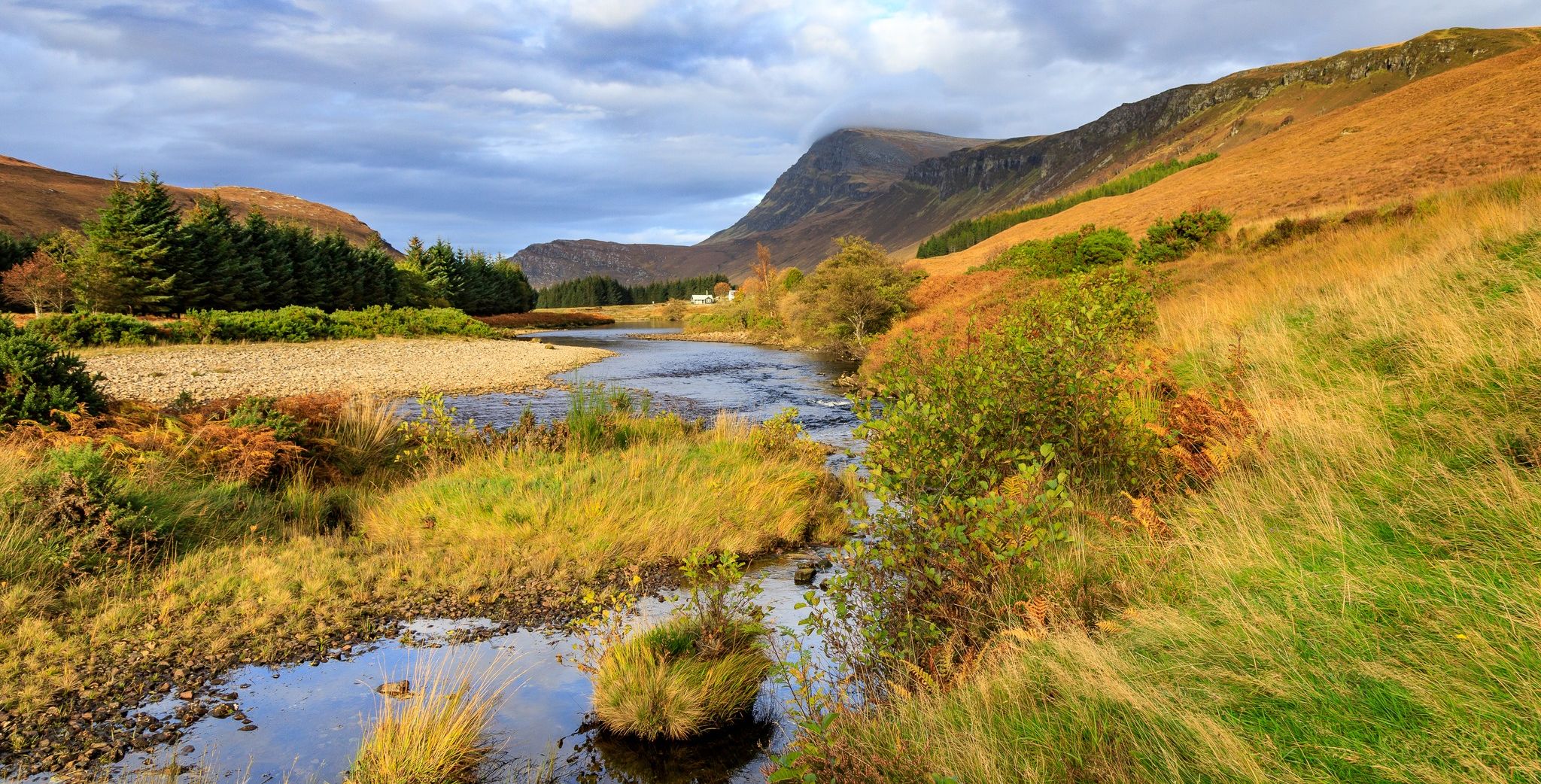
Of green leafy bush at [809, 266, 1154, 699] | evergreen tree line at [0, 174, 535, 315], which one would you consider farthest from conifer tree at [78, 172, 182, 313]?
green leafy bush at [809, 266, 1154, 699]

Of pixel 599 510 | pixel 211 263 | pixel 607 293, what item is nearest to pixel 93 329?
pixel 211 263

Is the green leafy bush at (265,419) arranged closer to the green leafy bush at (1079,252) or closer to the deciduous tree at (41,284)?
the green leafy bush at (1079,252)

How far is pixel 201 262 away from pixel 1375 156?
55.5 m

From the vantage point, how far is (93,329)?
26172mm

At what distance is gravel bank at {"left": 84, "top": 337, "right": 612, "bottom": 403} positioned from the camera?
19.2m

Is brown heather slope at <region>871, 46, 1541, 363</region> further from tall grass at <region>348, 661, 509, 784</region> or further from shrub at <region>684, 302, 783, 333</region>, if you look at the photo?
shrub at <region>684, 302, 783, 333</region>

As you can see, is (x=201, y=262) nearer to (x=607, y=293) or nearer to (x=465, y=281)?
(x=465, y=281)

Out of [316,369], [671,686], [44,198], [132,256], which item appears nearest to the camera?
[671,686]

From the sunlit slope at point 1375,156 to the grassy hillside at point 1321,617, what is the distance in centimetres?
1784

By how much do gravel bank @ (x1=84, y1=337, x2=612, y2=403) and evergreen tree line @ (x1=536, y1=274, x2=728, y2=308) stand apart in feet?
342

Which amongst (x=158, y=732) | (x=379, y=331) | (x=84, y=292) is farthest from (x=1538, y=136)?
(x=84, y=292)

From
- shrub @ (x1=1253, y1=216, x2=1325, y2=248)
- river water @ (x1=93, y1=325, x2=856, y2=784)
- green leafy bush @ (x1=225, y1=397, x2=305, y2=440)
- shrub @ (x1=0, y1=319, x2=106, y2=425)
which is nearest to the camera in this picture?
river water @ (x1=93, y1=325, x2=856, y2=784)

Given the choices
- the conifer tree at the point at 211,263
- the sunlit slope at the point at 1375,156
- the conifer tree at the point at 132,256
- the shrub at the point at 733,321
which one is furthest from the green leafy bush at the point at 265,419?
the shrub at the point at 733,321

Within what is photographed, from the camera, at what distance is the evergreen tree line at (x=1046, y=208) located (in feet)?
288
